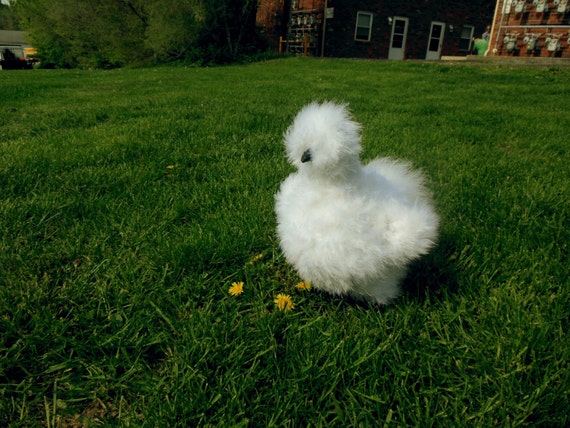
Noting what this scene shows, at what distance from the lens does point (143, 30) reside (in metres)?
20.2

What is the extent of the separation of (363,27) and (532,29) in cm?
942

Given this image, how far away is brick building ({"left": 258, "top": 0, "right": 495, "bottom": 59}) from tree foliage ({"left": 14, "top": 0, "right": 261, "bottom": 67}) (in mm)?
3730

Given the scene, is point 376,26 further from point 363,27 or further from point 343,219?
point 343,219

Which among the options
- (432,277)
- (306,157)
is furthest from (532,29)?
(306,157)

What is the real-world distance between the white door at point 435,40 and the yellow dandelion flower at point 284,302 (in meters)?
27.6

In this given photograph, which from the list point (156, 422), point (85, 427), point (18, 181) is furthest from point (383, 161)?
point (18, 181)

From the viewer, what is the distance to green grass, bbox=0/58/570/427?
129 cm

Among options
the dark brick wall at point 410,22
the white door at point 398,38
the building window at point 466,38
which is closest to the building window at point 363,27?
the dark brick wall at point 410,22

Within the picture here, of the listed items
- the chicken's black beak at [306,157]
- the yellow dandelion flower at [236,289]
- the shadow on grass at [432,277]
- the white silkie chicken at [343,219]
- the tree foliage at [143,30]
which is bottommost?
the yellow dandelion flower at [236,289]

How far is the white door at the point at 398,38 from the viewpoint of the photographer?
23.0 meters

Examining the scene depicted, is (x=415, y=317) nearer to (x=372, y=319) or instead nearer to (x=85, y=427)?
(x=372, y=319)

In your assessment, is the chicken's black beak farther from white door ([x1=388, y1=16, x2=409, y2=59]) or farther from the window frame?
white door ([x1=388, y1=16, x2=409, y2=59])

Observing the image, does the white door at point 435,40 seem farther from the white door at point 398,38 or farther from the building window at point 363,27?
the building window at point 363,27

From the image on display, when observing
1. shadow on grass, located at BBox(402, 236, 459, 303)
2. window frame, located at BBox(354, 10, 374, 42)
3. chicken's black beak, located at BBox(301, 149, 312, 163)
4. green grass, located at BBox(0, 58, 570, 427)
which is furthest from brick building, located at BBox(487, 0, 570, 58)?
chicken's black beak, located at BBox(301, 149, 312, 163)
